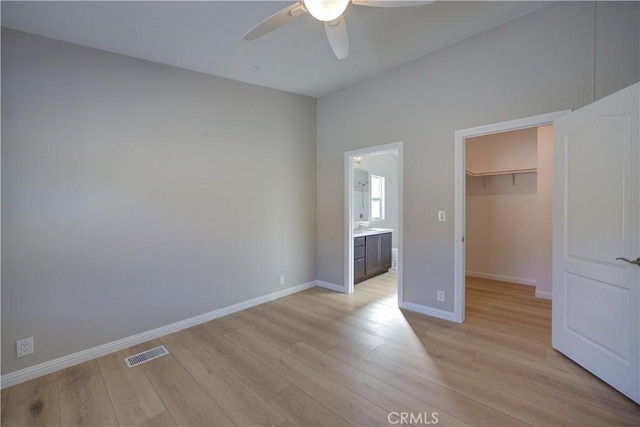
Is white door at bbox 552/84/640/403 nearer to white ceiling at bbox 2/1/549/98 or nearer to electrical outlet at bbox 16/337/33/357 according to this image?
white ceiling at bbox 2/1/549/98

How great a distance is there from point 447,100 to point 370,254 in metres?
2.74

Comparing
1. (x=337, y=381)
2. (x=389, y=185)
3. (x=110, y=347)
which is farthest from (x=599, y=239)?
(x=389, y=185)

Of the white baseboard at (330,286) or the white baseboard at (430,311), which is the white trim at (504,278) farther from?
the white baseboard at (330,286)

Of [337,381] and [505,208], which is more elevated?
[505,208]

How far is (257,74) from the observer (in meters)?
→ 3.38

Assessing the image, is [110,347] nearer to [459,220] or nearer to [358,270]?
[358,270]

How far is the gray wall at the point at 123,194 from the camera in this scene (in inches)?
88.1

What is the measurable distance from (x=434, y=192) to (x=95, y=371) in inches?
145

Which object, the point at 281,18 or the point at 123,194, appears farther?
the point at 123,194

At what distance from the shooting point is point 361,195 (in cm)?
573

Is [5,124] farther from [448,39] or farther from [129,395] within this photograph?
[448,39]

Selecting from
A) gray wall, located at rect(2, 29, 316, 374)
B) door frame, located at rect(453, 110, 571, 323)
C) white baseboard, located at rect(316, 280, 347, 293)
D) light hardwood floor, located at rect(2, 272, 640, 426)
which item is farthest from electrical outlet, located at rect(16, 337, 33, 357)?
door frame, located at rect(453, 110, 571, 323)

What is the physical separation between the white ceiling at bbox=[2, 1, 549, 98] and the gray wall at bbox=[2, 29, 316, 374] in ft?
0.72

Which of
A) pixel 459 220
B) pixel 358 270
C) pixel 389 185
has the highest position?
pixel 389 185
